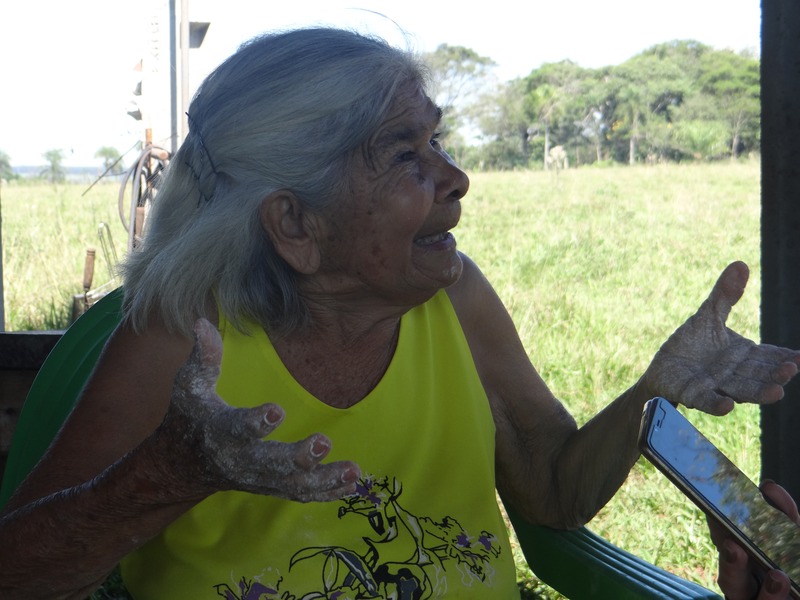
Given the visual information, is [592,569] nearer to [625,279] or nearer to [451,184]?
[451,184]

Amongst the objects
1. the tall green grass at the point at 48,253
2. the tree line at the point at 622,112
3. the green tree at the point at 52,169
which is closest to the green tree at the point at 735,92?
the tree line at the point at 622,112

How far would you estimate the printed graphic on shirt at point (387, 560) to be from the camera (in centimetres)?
168

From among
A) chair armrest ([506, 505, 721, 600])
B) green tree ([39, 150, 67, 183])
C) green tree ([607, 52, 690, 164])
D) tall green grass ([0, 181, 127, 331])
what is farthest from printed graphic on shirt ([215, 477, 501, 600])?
green tree ([39, 150, 67, 183])

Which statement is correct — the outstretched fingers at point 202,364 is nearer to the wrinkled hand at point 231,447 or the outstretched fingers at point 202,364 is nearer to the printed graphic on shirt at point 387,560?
the wrinkled hand at point 231,447

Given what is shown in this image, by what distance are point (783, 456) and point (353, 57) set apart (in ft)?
4.18

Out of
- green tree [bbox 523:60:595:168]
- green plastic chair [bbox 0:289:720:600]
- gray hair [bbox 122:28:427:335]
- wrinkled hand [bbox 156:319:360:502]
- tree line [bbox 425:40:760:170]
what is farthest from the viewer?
green tree [bbox 523:60:595:168]

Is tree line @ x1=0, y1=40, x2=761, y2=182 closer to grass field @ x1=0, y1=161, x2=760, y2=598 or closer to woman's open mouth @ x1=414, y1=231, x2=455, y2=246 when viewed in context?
grass field @ x1=0, y1=161, x2=760, y2=598

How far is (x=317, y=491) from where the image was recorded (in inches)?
42.3

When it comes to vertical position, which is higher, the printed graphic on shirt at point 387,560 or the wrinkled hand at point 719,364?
the wrinkled hand at point 719,364

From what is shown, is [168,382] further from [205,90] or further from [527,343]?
[527,343]

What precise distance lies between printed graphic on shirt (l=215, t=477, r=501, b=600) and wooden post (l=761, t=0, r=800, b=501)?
72 centimetres

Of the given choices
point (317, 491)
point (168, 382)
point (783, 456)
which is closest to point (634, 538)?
point (783, 456)

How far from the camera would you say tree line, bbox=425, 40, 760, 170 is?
20.8 metres

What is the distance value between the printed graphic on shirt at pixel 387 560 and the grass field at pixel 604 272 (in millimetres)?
1243
